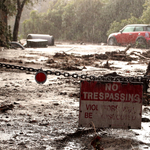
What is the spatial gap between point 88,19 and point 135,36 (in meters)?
17.1

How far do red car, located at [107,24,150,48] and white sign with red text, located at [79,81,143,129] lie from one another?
1699cm

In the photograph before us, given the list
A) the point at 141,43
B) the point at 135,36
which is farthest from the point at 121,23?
the point at 141,43

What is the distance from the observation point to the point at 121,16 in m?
A: 33.0

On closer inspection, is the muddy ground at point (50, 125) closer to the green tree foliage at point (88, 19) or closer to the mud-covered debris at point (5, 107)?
the mud-covered debris at point (5, 107)

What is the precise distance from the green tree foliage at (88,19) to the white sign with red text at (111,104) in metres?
26.7

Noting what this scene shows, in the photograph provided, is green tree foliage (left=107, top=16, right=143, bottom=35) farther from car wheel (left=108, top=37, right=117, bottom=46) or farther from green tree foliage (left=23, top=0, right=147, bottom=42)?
car wheel (left=108, top=37, right=117, bottom=46)

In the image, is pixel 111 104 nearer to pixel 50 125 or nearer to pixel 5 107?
pixel 50 125

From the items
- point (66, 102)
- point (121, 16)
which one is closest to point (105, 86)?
point (66, 102)

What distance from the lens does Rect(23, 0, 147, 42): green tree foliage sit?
32594 mm

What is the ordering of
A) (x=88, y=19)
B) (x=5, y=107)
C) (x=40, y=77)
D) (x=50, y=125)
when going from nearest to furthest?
(x=50, y=125) → (x=5, y=107) → (x=40, y=77) → (x=88, y=19)

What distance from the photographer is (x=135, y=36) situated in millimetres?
20750

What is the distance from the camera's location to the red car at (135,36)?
20.0 metres

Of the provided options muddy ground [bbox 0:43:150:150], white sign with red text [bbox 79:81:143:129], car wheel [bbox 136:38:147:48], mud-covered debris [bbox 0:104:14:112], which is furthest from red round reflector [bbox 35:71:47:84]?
car wheel [bbox 136:38:147:48]

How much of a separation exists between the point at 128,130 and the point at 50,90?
2.30 meters
